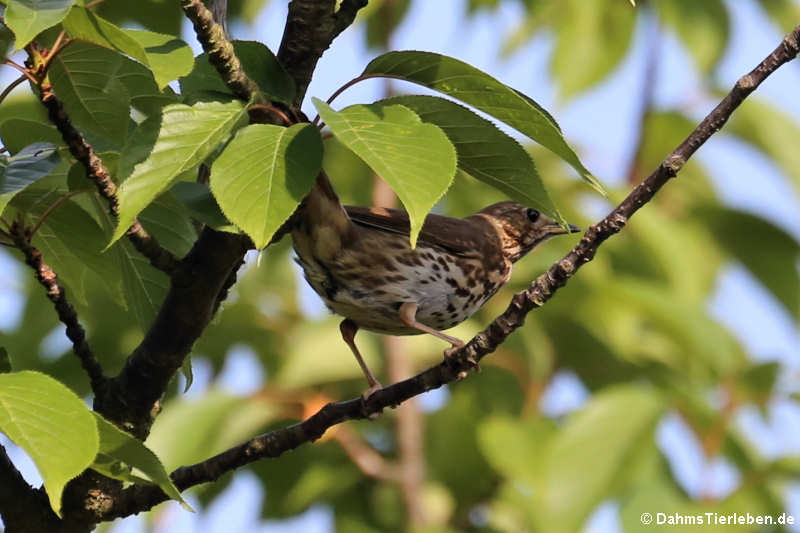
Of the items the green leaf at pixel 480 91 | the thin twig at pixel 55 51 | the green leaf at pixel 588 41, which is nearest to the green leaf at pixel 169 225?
the thin twig at pixel 55 51

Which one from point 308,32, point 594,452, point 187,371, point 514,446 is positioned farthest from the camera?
point 514,446

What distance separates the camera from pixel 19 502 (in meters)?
A: 3.16

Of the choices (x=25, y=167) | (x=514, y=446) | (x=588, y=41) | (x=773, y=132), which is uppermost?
(x=773, y=132)

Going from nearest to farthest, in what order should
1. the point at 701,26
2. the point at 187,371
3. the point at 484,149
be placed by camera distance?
the point at 484,149
the point at 187,371
the point at 701,26

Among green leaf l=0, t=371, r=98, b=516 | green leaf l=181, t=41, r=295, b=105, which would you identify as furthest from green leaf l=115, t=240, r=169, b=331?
green leaf l=0, t=371, r=98, b=516

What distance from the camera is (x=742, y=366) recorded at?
25.0 feet

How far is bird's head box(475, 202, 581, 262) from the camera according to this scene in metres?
5.76

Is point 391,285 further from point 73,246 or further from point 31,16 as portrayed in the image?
point 31,16

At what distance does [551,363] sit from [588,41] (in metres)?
2.49

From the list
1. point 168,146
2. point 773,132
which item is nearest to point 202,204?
point 168,146

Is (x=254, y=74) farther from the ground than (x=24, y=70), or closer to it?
farther from the ground

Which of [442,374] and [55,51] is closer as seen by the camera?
[55,51]

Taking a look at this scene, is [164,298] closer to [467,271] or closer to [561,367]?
[467,271]

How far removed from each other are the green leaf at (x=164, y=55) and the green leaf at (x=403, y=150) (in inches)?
11.6
